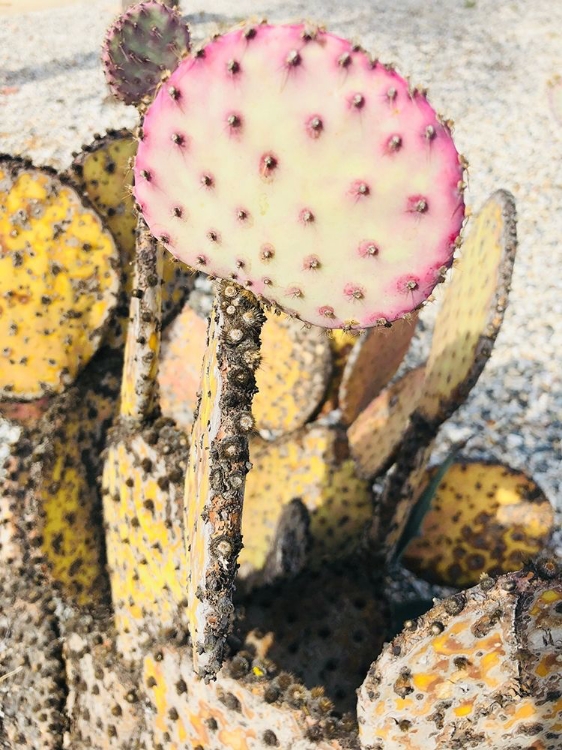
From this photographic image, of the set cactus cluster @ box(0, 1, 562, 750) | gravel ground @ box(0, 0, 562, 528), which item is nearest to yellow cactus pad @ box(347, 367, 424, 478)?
cactus cluster @ box(0, 1, 562, 750)

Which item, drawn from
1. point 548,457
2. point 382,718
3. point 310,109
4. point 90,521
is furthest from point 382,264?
point 548,457

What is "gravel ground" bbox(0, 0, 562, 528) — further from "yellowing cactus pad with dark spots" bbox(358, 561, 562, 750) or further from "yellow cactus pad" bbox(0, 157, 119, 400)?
"yellowing cactus pad with dark spots" bbox(358, 561, 562, 750)

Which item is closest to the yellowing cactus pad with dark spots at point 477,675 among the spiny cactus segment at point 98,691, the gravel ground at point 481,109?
the spiny cactus segment at point 98,691

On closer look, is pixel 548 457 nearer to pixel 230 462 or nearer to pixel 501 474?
pixel 501 474

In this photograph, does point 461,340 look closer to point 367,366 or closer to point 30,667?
point 367,366

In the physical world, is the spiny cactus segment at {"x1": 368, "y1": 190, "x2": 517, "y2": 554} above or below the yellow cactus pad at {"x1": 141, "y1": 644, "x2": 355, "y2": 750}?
above
